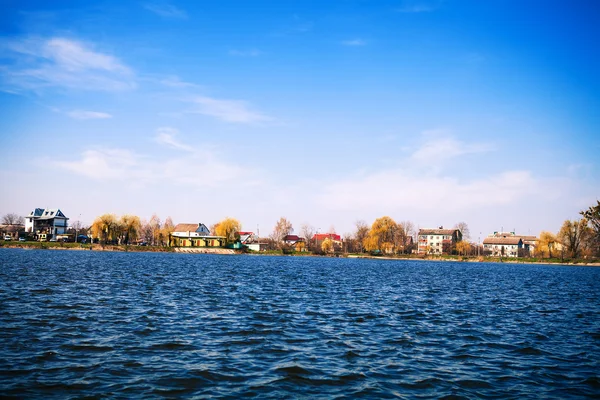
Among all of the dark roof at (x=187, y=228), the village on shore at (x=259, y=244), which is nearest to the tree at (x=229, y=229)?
the village on shore at (x=259, y=244)

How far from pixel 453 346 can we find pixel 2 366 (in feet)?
49.1

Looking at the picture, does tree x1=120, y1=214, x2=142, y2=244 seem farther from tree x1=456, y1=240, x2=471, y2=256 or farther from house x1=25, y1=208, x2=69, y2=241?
tree x1=456, y1=240, x2=471, y2=256

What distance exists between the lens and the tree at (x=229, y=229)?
156 meters

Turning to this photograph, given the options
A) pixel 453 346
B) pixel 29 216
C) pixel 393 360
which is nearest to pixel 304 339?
pixel 393 360

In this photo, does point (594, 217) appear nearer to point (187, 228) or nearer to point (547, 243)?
point (547, 243)

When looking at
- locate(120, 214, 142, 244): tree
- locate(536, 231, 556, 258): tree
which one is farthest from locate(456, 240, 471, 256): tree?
locate(120, 214, 142, 244): tree

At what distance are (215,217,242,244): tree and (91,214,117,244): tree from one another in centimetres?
3490

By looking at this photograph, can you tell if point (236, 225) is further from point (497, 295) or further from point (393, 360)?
point (393, 360)

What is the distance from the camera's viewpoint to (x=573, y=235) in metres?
138

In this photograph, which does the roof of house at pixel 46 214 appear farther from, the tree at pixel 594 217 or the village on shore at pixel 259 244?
the tree at pixel 594 217

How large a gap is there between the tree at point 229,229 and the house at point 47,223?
68595 mm

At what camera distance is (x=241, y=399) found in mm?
10586

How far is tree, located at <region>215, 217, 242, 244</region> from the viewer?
156m

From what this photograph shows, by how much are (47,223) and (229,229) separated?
77194mm
